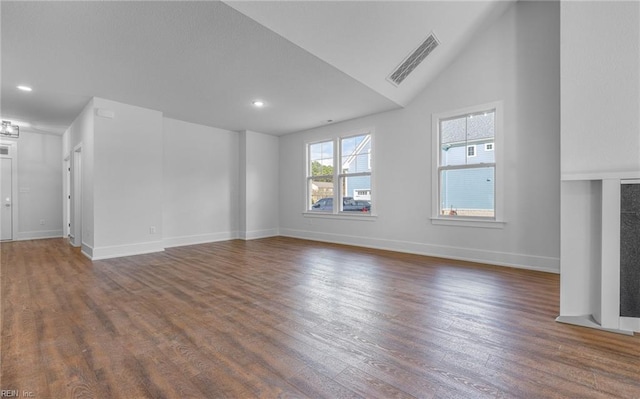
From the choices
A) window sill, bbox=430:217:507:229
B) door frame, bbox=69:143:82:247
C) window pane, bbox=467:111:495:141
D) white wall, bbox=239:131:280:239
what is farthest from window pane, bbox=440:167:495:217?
door frame, bbox=69:143:82:247

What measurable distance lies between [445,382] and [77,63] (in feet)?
15.7

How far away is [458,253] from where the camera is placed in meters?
4.49

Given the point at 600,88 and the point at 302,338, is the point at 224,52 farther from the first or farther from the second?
the point at 600,88

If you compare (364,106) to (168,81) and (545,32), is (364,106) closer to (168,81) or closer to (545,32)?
(545,32)

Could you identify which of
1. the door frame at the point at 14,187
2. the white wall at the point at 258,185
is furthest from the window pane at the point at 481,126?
the door frame at the point at 14,187

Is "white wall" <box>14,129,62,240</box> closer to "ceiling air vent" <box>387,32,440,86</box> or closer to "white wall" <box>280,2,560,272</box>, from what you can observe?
"white wall" <box>280,2,560,272</box>

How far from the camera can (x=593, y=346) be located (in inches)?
72.7

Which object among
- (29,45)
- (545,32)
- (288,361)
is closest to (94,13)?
(29,45)

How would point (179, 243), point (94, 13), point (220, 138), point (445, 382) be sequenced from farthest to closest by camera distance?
point (220, 138) → point (179, 243) → point (94, 13) → point (445, 382)

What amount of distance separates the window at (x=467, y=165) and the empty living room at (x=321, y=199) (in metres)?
0.03

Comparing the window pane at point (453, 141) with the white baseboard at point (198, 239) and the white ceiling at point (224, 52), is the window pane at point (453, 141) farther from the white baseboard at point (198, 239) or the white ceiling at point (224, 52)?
the white baseboard at point (198, 239)

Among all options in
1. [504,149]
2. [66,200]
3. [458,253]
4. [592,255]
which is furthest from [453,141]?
[66,200]

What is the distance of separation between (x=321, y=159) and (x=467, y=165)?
3.18 meters

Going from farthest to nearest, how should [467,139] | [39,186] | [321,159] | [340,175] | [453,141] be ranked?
[39,186] < [321,159] < [340,175] < [453,141] < [467,139]
